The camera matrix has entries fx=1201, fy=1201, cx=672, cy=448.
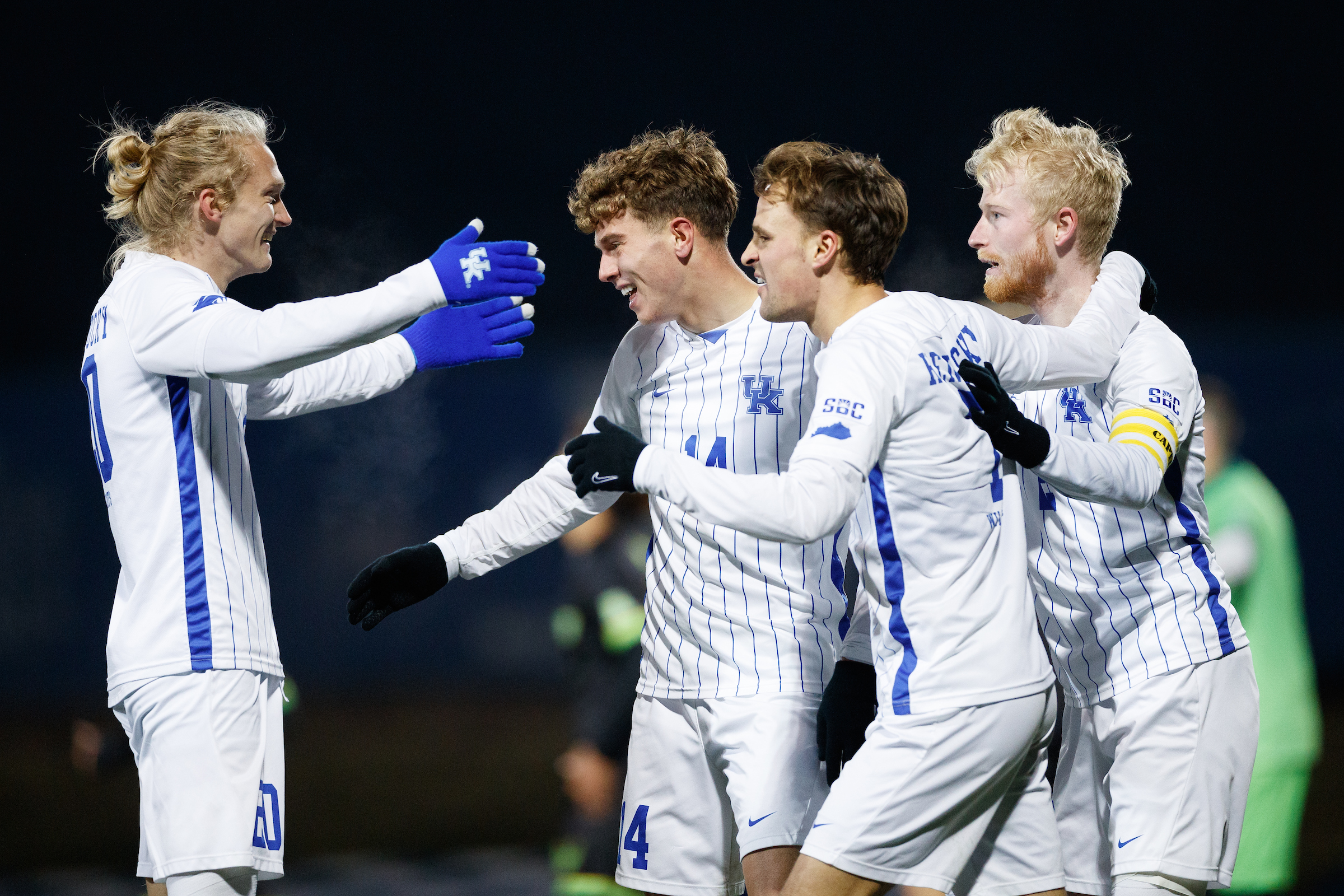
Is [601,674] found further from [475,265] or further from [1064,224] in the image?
[1064,224]

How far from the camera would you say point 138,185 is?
2404 mm

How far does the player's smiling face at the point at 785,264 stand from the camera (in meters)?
2.13

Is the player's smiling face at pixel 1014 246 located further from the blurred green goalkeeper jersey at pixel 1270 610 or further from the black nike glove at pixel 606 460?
the blurred green goalkeeper jersey at pixel 1270 610

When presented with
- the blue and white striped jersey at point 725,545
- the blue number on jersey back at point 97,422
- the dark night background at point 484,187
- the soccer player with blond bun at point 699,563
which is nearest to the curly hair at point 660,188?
the soccer player with blond bun at point 699,563

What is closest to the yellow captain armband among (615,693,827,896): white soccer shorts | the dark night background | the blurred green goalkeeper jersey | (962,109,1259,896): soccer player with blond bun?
(962,109,1259,896): soccer player with blond bun

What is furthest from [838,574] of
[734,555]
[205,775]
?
[205,775]

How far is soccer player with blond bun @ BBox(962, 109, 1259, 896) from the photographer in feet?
7.29

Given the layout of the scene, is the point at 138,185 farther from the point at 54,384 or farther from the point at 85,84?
the point at 54,384

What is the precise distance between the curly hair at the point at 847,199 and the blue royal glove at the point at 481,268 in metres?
0.49

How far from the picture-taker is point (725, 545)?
233cm

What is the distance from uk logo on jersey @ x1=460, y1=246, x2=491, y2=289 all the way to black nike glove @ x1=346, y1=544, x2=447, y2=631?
24.1 inches

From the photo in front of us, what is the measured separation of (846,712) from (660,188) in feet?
3.77

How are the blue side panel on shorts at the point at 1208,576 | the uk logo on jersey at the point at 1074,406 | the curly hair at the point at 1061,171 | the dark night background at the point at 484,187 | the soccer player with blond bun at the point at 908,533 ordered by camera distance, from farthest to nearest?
the dark night background at the point at 484,187 → the curly hair at the point at 1061,171 → the uk logo on jersey at the point at 1074,406 → the blue side panel on shorts at the point at 1208,576 → the soccer player with blond bun at the point at 908,533

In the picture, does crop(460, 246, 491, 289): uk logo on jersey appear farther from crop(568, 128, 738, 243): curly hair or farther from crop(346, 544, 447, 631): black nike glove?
crop(346, 544, 447, 631): black nike glove
